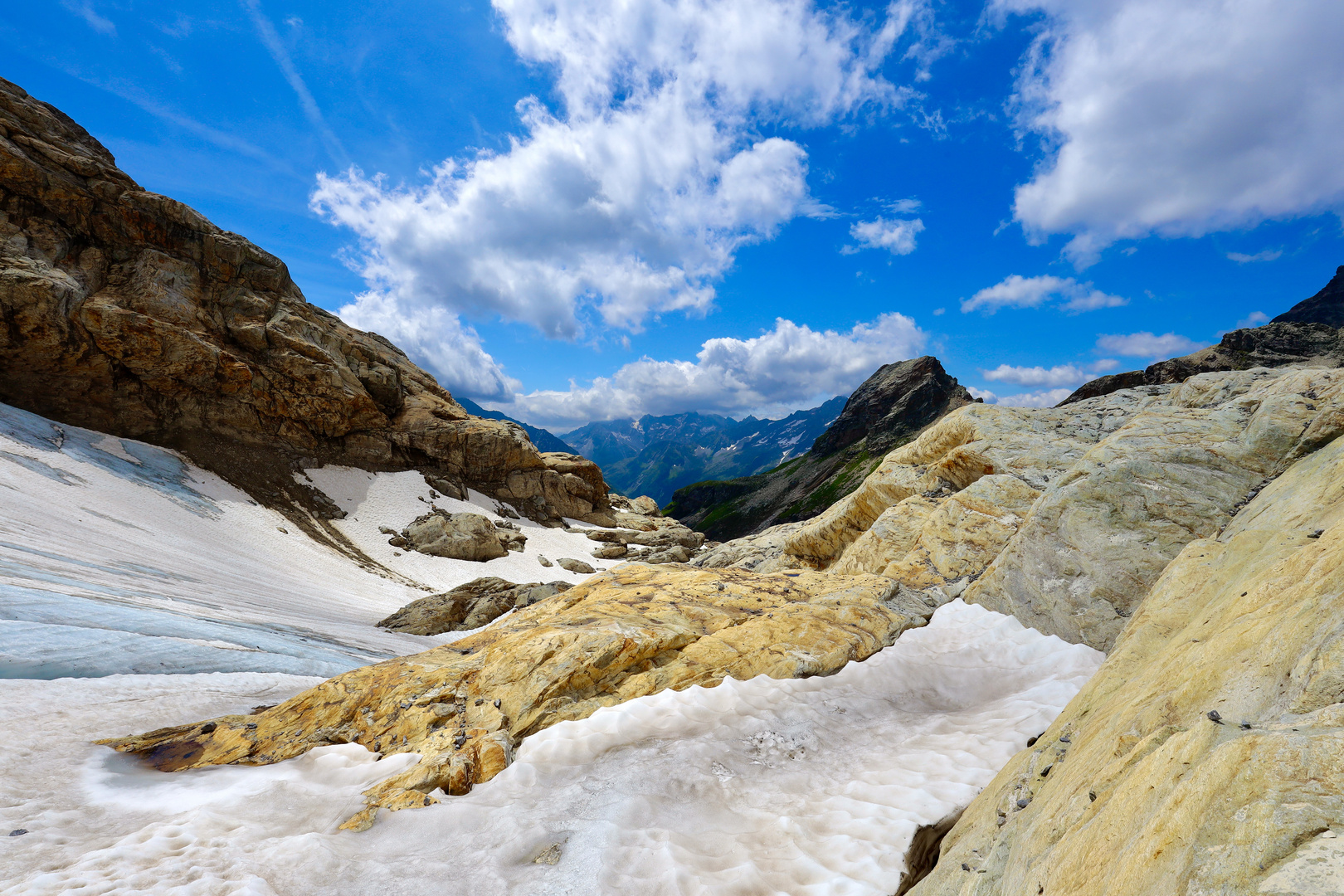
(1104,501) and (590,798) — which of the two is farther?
(1104,501)

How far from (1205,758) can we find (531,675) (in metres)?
8.75

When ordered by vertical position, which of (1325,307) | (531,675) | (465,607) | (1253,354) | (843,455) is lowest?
(465,607)

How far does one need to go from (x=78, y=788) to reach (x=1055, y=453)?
2353 cm

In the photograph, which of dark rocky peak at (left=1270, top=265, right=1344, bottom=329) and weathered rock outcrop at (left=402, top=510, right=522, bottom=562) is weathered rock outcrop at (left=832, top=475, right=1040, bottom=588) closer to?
weathered rock outcrop at (left=402, top=510, right=522, bottom=562)

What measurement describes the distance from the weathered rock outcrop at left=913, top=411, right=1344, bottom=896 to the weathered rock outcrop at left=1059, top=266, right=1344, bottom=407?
358 ft

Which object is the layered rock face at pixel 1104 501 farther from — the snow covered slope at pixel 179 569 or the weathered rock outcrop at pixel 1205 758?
the snow covered slope at pixel 179 569

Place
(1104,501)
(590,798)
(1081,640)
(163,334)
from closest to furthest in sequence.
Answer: (590,798)
(1081,640)
(1104,501)
(163,334)

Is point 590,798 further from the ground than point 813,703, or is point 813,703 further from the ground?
point 813,703

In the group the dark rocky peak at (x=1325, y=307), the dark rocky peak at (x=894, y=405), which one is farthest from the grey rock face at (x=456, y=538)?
the dark rocky peak at (x=1325, y=307)

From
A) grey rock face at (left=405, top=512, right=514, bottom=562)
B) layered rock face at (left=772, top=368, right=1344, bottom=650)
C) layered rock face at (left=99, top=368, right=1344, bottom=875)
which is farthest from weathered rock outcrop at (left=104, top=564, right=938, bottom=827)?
grey rock face at (left=405, top=512, right=514, bottom=562)

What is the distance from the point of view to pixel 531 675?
30.0 feet

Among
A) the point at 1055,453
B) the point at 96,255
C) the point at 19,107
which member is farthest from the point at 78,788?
the point at 19,107

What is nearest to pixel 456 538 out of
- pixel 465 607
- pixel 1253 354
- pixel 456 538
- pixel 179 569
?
pixel 456 538

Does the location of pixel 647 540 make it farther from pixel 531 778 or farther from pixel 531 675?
pixel 531 778
